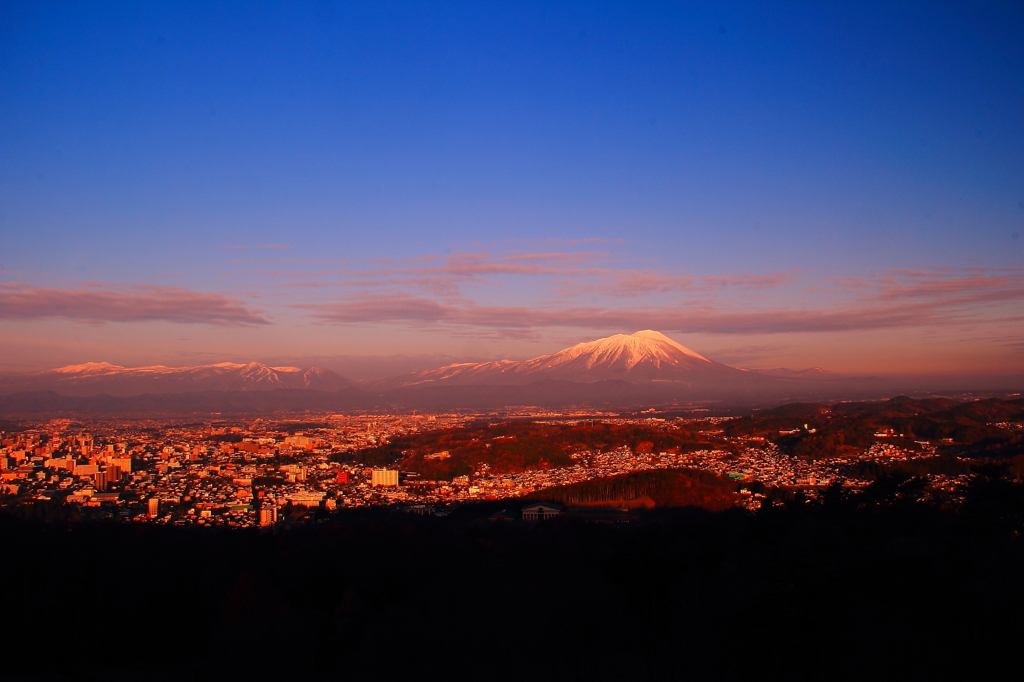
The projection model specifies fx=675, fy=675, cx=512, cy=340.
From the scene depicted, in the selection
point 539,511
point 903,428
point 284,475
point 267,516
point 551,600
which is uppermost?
point 551,600

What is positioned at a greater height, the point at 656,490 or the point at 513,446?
the point at 656,490

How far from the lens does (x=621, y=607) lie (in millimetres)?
9695

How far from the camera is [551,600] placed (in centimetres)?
944

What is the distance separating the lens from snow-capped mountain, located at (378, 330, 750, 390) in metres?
115

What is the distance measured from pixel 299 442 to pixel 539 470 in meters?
17.4

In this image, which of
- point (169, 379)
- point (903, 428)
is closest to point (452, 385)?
point (169, 379)

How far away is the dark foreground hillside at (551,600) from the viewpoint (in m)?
7.52

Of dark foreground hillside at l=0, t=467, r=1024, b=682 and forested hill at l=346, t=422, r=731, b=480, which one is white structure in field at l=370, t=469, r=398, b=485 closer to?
forested hill at l=346, t=422, r=731, b=480

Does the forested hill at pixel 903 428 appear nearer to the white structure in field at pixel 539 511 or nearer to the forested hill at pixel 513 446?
the forested hill at pixel 513 446

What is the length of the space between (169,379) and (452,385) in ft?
148

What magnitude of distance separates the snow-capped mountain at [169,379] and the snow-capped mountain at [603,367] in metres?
15.3

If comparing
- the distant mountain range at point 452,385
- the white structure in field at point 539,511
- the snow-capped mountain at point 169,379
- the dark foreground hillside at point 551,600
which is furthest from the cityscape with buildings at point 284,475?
the snow-capped mountain at point 169,379

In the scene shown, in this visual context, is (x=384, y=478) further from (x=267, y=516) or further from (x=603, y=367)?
(x=603, y=367)

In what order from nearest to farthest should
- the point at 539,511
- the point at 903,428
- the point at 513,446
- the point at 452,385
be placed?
1. the point at 539,511
2. the point at 513,446
3. the point at 903,428
4. the point at 452,385
